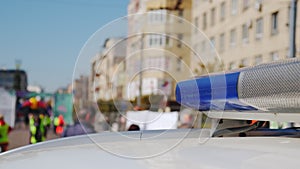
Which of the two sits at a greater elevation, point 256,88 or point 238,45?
point 238,45

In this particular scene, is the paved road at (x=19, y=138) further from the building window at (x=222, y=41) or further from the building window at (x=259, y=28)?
the building window at (x=222, y=41)

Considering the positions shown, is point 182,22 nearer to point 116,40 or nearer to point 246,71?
point 116,40

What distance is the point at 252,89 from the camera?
1.76m

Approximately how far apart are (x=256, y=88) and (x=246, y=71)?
3.8 inches

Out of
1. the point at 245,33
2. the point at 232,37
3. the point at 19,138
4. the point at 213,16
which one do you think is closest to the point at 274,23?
the point at 245,33

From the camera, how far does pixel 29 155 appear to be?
1853mm

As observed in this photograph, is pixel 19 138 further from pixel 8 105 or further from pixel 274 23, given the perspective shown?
pixel 274 23

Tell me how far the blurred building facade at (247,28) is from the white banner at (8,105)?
1088 cm

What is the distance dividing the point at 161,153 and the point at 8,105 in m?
22.5

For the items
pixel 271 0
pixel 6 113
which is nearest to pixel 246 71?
pixel 6 113

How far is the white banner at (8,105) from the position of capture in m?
22.6

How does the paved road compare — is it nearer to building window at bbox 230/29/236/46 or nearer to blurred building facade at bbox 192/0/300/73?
blurred building facade at bbox 192/0/300/73

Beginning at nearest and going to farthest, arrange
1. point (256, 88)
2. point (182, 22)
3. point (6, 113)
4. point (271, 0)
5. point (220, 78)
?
point (256, 88) < point (220, 78) < point (182, 22) < point (6, 113) < point (271, 0)

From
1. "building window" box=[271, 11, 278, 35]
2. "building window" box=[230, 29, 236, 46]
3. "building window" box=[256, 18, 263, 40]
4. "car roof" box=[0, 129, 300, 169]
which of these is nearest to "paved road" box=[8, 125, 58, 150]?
"car roof" box=[0, 129, 300, 169]
